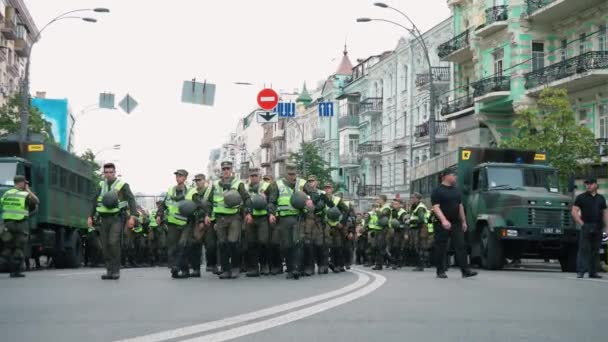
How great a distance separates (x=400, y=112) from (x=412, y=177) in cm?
3283

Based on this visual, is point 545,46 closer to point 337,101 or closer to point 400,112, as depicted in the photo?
point 400,112

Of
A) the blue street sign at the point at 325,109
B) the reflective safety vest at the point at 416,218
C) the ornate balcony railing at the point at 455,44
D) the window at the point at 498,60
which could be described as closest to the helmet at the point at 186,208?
the reflective safety vest at the point at 416,218

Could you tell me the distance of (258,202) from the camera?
1794 cm

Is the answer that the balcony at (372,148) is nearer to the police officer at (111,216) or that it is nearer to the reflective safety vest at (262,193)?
the reflective safety vest at (262,193)

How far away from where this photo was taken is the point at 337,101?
87.6 metres

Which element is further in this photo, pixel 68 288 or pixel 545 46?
pixel 545 46

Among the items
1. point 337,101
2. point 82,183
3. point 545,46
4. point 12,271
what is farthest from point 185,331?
point 337,101

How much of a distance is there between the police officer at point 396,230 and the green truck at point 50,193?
325 inches

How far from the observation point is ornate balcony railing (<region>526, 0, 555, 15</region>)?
41.9 metres

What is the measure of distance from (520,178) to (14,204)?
11.8m

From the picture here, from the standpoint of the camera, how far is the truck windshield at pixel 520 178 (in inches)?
973

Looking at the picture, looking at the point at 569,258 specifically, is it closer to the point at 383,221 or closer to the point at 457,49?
the point at 383,221

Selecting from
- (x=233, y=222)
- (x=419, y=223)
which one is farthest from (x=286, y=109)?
(x=233, y=222)

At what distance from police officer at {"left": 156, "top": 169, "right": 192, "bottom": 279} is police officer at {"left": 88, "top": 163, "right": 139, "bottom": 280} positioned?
3.78ft
